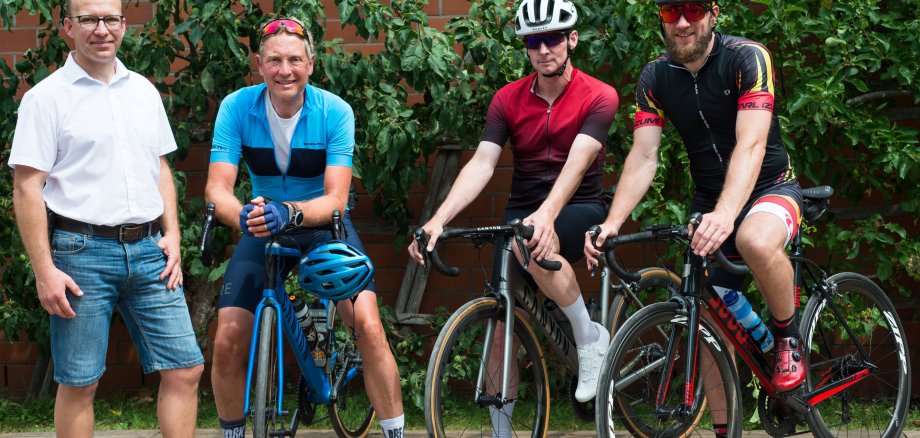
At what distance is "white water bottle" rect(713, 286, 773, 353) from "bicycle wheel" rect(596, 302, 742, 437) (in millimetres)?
335

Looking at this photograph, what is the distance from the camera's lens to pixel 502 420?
466 centimetres

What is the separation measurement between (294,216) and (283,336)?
52cm

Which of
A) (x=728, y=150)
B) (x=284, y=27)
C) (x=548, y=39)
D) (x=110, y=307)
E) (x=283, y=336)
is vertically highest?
(x=284, y=27)

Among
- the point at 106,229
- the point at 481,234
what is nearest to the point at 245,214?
the point at 106,229

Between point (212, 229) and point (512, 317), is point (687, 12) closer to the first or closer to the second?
point (512, 317)

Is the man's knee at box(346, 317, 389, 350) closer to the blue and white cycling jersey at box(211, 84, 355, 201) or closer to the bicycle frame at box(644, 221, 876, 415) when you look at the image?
the blue and white cycling jersey at box(211, 84, 355, 201)

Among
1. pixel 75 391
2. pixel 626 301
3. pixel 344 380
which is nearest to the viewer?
pixel 75 391

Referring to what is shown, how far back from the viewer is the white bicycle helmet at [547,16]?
462 centimetres

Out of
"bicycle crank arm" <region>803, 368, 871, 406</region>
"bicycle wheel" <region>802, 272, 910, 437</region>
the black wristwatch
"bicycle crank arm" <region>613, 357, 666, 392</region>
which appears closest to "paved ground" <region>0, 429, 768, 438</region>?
"bicycle wheel" <region>802, 272, 910, 437</region>

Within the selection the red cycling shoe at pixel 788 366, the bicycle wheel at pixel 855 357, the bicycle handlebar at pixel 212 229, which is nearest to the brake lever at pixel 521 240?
the bicycle handlebar at pixel 212 229

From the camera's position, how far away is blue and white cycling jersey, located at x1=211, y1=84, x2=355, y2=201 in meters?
4.57

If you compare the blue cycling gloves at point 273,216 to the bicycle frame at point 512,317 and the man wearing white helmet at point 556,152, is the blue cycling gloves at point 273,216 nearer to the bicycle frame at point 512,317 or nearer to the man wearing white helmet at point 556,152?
the man wearing white helmet at point 556,152

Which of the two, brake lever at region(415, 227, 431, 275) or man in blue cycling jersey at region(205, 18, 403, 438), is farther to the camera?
man in blue cycling jersey at region(205, 18, 403, 438)

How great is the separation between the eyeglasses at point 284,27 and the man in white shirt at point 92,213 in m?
0.59
